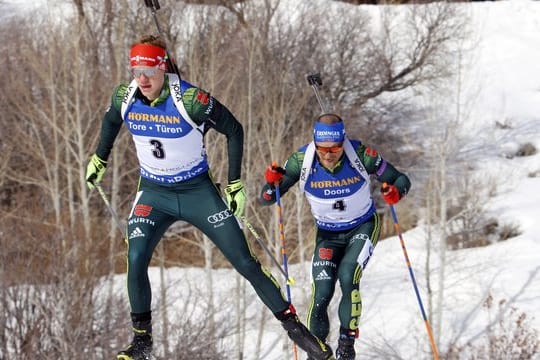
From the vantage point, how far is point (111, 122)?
20.8 ft

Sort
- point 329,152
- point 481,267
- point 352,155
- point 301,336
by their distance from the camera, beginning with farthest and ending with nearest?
point 481,267 < point 352,155 < point 329,152 < point 301,336

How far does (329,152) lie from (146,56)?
2076mm

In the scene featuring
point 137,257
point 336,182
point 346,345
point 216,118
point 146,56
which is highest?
point 146,56

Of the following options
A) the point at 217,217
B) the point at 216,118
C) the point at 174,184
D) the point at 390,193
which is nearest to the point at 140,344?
the point at 217,217

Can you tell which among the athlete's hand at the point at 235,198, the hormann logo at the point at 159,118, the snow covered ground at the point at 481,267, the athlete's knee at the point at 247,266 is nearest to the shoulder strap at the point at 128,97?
the hormann logo at the point at 159,118

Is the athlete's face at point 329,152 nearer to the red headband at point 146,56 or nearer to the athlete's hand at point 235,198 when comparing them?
the athlete's hand at point 235,198

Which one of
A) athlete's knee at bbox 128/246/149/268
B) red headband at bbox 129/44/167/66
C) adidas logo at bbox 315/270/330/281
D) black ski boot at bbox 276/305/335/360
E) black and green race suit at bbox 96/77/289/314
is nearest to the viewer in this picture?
red headband at bbox 129/44/167/66

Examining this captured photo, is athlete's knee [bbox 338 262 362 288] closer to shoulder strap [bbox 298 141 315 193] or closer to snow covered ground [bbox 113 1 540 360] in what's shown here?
shoulder strap [bbox 298 141 315 193]

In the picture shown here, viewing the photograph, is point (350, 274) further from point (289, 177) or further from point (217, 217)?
point (217, 217)

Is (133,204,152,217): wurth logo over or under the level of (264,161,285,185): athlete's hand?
under

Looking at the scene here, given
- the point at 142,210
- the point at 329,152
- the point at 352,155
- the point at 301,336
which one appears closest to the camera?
the point at 142,210

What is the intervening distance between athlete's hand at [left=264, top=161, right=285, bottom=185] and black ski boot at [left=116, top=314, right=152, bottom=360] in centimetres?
184

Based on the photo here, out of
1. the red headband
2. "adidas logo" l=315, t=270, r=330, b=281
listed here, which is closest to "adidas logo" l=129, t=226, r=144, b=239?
the red headband

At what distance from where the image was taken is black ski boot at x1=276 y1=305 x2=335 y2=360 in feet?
21.3
